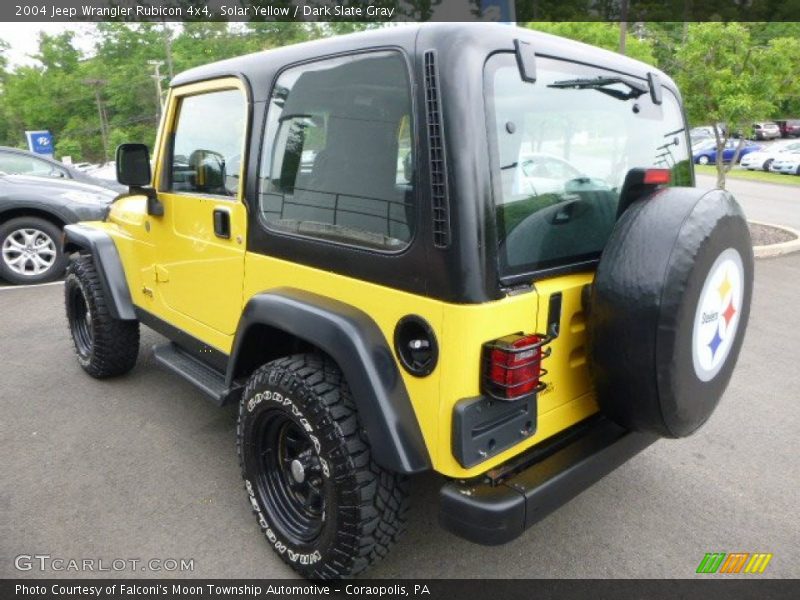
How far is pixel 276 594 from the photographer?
2.16 metres

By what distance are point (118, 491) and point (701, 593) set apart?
2.58 meters

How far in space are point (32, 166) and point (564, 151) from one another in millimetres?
7607

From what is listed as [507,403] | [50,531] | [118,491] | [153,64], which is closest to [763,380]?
[507,403]

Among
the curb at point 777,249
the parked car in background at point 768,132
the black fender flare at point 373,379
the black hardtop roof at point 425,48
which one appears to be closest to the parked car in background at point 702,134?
the parked car in background at point 768,132

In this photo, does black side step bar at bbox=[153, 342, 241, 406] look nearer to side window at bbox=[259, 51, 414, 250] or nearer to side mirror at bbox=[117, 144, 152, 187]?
side window at bbox=[259, 51, 414, 250]

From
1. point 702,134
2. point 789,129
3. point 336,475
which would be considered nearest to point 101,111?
point 702,134

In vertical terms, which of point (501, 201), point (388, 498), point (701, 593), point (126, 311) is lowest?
point (701, 593)

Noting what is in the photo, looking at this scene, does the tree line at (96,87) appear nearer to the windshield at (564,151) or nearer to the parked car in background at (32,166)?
the parked car in background at (32,166)

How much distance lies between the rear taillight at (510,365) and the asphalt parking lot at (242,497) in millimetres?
984

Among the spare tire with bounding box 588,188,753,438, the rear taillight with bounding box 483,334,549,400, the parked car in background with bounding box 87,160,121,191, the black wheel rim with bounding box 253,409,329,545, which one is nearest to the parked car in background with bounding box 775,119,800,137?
the parked car in background with bounding box 87,160,121,191

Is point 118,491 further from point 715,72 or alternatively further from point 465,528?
point 715,72

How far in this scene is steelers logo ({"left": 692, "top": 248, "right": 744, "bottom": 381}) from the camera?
1852 mm

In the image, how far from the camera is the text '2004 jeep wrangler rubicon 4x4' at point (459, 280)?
170cm

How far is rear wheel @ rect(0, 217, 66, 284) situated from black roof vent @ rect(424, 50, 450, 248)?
639 cm
